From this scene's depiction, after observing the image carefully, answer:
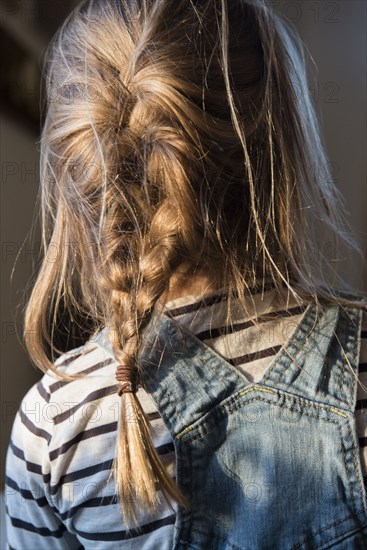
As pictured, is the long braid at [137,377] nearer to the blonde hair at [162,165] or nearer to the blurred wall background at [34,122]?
the blonde hair at [162,165]

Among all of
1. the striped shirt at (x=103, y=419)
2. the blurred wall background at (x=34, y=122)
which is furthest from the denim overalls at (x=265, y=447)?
the blurred wall background at (x=34, y=122)

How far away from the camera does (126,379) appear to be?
0.53 meters

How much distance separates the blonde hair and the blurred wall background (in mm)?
690

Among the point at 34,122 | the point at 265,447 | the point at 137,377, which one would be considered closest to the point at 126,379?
the point at 137,377

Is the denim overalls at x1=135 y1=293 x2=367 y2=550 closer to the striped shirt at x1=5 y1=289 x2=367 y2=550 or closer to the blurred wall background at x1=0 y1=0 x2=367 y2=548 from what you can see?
the striped shirt at x1=5 y1=289 x2=367 y2=550

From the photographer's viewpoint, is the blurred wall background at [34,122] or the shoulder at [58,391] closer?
the shoulder at [58,391]

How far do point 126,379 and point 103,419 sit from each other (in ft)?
0.20

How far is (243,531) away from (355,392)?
14cm

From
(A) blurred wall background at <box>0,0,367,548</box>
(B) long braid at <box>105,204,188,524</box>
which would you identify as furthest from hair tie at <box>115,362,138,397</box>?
(A) blurred wall background at <box>0,0,367,548</box>

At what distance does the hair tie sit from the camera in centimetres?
53

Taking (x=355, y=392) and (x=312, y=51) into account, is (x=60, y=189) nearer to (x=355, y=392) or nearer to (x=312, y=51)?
(x=355, y=392)

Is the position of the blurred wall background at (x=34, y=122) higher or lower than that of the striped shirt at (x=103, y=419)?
higher

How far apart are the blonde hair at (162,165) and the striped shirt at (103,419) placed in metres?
0.02

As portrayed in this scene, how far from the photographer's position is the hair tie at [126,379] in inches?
20.9
